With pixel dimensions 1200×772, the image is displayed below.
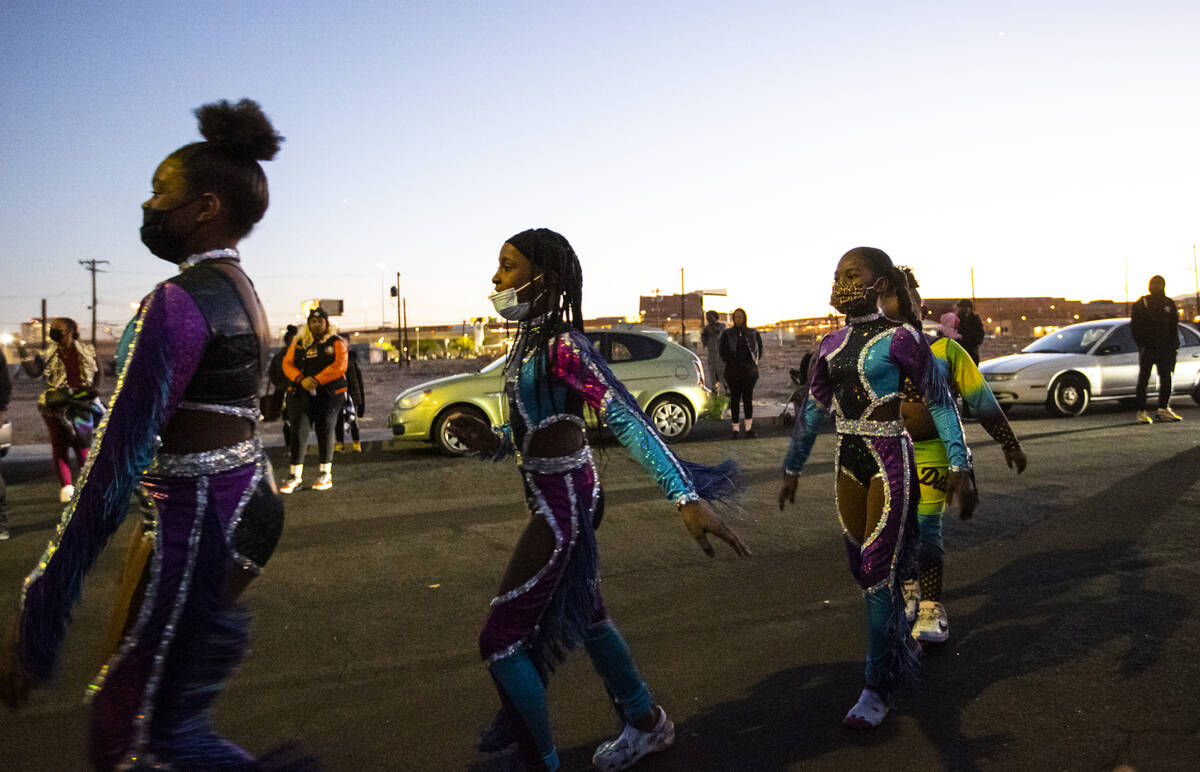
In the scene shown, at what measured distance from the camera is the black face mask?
2.22 m

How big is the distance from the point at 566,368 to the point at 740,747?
1.55m

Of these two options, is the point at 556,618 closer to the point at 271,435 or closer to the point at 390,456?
the point at 390,456

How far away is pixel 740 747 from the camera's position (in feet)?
10.8

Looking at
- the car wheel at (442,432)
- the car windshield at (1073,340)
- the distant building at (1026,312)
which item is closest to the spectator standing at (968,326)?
the car windshield at (1073,340)

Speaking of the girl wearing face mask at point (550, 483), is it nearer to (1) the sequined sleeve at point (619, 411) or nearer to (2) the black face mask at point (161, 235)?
(1) the sequined sleeve at point (619, 411)

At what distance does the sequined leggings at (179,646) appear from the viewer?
1.95 m

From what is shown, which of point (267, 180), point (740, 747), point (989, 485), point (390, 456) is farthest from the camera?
point (390, 456)

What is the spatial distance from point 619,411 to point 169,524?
4.00ft

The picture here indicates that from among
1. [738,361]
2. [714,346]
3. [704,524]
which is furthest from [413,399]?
[704,524]

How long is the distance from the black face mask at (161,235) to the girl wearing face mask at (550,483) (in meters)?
0.96

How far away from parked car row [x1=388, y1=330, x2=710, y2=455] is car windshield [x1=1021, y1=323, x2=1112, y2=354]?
22.8ft

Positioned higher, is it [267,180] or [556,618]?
[267,180]

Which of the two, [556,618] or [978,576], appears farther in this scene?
[978,576]

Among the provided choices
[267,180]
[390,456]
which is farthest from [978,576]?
[390,456]
